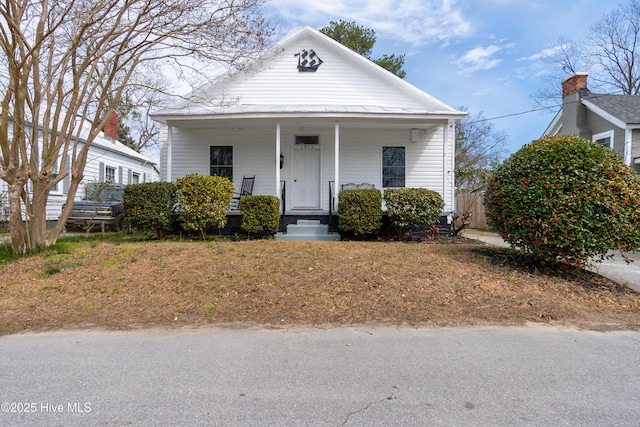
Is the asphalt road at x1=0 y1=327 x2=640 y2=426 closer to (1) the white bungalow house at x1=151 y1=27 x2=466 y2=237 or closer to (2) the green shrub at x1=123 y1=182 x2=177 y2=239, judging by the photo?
(2) the green shrub at x1=123 y1=182 x2=177 y2=239

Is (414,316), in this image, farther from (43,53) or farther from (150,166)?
(150,166)

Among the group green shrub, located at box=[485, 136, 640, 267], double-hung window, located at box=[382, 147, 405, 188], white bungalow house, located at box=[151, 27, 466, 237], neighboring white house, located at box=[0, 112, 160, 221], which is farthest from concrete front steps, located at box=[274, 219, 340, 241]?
neighboring white house, located at box=[0, 112, 160, 221]

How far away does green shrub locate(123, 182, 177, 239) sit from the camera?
8758 millimetres

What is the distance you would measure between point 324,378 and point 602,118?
17.6m

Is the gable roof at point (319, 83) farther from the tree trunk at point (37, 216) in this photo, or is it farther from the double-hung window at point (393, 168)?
the tree trunk at point (37, 216)

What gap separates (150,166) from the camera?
24.3 metres

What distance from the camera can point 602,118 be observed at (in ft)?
50.2

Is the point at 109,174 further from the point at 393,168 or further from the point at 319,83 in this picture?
the point at 393,168

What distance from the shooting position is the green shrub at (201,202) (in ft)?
29.0

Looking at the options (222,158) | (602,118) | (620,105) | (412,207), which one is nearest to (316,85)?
(222,158)

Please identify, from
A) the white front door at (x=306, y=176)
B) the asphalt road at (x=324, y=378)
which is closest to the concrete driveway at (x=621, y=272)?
the asphalt road at (x=324, y=378)

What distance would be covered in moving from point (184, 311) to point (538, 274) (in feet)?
17.4

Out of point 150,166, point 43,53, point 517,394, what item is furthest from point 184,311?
point 150,166

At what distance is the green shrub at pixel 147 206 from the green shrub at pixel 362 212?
4314 mm
